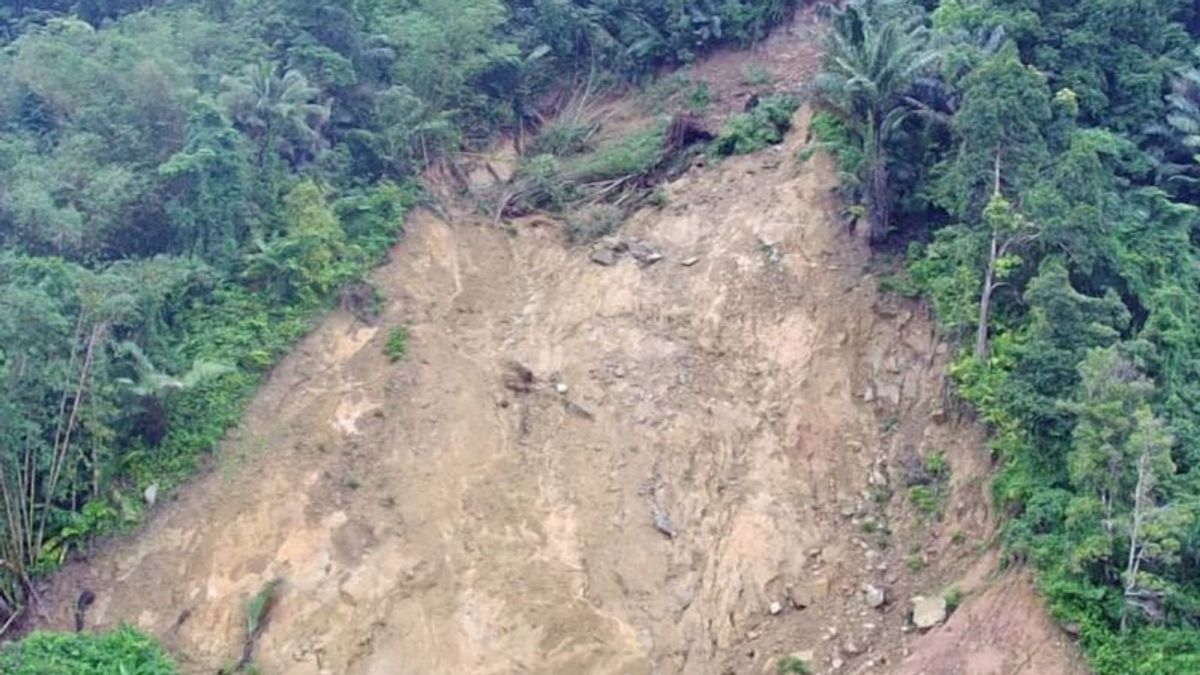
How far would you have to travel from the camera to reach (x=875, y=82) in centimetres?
Answer: 2052

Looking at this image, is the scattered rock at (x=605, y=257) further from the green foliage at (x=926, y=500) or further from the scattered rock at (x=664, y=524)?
the green foliage at (x=926, y=500)

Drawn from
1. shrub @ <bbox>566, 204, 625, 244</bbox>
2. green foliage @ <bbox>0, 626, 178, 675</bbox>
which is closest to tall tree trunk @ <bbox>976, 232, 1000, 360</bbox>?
shrub @ <bbox>566, 204, 625, 244</bbox>

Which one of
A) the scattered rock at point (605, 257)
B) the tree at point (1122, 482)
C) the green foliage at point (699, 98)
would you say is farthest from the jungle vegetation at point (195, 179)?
the tree at point (1122, 482)

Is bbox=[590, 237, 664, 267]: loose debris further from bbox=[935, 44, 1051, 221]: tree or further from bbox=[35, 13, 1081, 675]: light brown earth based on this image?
bbox=[935, 44, 1051, 221]: tree

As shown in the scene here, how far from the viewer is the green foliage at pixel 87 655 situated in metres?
15.1

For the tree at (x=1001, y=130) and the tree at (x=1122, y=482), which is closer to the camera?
the tree at (x=1122, y=482)

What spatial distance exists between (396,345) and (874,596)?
27.7 ft

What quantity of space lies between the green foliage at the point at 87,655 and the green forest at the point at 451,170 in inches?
1.6

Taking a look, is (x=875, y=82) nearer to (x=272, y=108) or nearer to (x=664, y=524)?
(x=664, y=524)

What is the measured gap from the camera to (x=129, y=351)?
17.9m

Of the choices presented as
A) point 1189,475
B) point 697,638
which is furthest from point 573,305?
point 1189,475

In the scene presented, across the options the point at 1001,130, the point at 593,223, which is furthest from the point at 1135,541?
the point at 593,223

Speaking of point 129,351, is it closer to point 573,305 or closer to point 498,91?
point 573,305

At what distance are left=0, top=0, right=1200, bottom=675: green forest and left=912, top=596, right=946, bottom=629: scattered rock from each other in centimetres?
128
